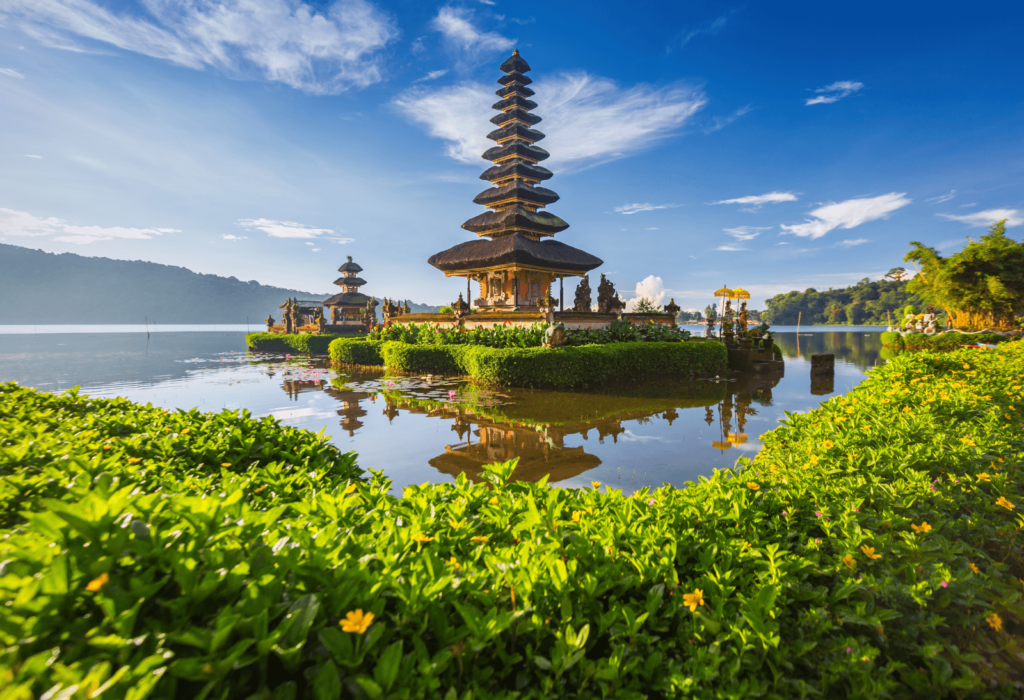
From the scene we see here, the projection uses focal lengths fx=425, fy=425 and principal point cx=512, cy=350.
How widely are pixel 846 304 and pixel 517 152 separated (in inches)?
3720

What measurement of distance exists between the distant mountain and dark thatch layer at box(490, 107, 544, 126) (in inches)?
4571

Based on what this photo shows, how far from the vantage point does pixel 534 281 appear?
27359 millimetres

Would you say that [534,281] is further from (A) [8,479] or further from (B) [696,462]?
(A) [8,479]

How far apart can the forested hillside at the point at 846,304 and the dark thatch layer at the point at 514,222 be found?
6639 cm

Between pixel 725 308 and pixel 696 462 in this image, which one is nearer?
pixel 696 462

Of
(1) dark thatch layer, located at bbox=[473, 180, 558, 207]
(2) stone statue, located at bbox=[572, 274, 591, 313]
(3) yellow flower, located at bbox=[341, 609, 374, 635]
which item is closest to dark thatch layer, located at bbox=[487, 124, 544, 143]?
(1) dark thatch layer, located at bbox=[473, 180, 558, 207]

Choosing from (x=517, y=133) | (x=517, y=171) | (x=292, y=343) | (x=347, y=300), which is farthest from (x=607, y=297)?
(x=347, y=300)

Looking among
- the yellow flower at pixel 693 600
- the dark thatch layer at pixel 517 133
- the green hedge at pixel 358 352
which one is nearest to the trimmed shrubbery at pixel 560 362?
the green hedge at pixel 358 352

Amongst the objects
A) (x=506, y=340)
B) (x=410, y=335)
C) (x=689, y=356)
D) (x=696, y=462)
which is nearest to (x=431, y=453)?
(x=696, y=462)

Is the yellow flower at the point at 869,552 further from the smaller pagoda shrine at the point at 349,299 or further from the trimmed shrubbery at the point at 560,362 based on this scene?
the smaller pagoda shrine at the point at 349,299

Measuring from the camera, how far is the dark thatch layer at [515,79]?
95.8 ft

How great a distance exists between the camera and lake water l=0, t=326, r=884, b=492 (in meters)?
6.58

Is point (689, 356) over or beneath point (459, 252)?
beneath

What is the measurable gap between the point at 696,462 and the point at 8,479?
696 cm
